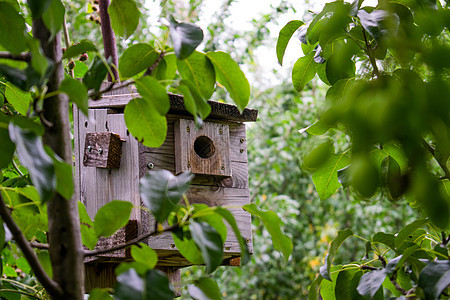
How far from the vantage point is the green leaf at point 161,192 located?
80 centimetres

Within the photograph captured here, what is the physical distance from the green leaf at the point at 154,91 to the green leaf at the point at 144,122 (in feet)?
0.40

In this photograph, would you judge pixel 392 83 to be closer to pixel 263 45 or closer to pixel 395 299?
pixel 395 299

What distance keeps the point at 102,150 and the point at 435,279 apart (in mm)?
1287

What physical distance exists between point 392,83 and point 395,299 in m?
0.57

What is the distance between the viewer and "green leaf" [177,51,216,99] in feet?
3.37

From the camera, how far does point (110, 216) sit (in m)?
0.88

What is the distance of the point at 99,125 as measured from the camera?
1.98 metres

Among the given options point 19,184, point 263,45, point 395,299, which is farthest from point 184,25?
point 263,45

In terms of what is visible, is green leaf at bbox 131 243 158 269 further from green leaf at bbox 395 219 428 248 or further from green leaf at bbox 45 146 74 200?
green leaf at bbox 395 219 428 248

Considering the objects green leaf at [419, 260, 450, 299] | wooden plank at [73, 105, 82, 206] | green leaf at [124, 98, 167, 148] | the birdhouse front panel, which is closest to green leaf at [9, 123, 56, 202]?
green leaf at [124, 98, 167, 148]

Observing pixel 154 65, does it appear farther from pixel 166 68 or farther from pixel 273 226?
pixel 273 226

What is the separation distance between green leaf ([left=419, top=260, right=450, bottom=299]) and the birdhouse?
1074 millimetres

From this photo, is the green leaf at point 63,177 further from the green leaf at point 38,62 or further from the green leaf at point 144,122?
the green leaf at point 144,122

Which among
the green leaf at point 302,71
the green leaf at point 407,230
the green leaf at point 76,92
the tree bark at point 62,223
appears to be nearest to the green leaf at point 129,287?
the tree bark at point 62,223
